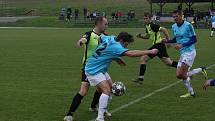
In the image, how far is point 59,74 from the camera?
18.3m

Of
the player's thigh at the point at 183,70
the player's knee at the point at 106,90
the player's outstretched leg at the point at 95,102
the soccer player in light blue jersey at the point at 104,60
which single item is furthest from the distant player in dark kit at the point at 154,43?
the player's knee at the point at 106,90

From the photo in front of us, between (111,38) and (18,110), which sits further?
(18,110)

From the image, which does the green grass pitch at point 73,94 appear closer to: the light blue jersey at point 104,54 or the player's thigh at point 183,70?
the player's thigh at point 183,70

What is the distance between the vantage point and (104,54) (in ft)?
32.4

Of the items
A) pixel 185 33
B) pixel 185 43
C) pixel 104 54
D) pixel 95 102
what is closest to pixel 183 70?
pixel 185 43

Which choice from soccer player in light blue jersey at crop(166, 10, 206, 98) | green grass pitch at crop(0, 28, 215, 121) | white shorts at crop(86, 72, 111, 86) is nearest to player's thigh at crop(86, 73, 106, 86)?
white shorts at crop(86, 72, 111, 86)

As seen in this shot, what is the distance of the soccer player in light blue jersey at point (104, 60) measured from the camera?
9.69m

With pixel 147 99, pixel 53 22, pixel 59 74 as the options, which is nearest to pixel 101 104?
pixel 147 99

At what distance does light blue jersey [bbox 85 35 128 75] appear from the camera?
9.65 meters

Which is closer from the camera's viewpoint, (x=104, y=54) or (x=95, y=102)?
(x=104, y=54)

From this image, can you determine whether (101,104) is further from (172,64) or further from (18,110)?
(172,64)

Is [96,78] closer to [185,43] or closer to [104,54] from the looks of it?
[104,54]

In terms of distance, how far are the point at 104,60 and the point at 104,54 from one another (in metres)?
0.15

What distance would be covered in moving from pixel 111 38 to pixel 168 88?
575 cm
